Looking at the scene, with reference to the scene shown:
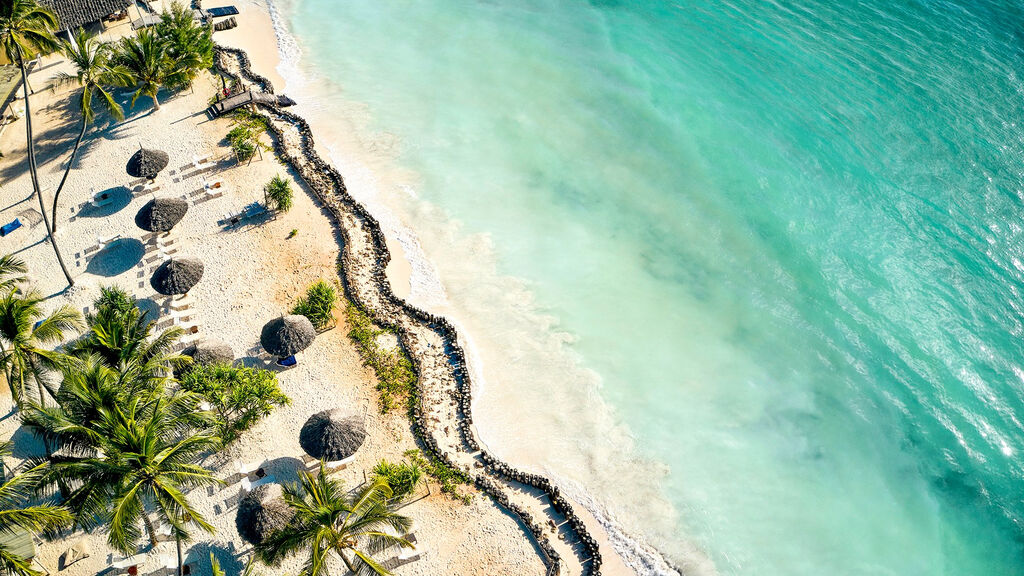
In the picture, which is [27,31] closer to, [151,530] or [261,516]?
[151,530]

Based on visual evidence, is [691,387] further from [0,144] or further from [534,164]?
[0,144]

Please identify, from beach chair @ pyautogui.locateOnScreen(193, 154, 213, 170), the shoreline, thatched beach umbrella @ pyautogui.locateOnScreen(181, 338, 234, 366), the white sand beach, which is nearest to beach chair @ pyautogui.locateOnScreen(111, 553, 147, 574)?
the white sand beach

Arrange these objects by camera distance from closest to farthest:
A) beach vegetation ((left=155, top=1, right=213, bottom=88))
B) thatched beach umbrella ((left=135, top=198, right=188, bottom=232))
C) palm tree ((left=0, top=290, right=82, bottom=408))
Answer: palm tree ((left=0, top=290, right=82, bottom=408))
thatched beach umbrella ((left=135, top=198, right=188, bottom=232))
beach vegetation ((left=155, top=1, right=213, bottom=88))

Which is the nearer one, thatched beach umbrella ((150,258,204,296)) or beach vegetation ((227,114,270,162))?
thatched beach umbrella ((150,258,204,296))

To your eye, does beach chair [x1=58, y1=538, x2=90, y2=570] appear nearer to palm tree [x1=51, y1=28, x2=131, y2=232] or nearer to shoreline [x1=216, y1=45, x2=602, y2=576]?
shoreline [x1=216, y1=45, x2=602, y2=576]

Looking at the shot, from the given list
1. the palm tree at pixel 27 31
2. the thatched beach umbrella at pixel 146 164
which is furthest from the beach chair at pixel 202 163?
the palm tree at pixel 27 31

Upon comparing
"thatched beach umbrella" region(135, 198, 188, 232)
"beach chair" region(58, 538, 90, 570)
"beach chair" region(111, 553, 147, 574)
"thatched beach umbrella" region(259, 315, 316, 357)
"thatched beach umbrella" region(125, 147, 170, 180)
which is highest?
"thatched beach umbrella" region(125, 147, 170, 180)

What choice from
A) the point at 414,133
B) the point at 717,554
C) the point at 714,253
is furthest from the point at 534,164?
the point at 717,554
